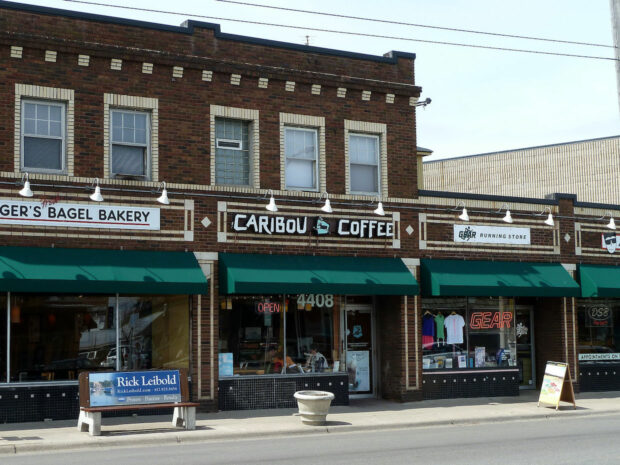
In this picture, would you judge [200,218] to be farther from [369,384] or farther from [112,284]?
[369,384]

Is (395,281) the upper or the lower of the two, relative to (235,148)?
Result: lower

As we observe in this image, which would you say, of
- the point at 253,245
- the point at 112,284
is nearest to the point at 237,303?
the point at 253,245

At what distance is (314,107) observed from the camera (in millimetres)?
20500

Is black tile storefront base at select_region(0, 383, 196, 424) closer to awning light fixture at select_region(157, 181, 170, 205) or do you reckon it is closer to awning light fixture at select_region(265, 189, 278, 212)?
awning light fixture at select_region(157, 181, 170, 205)

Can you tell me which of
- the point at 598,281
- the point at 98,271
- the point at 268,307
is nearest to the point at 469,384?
the point at 598,281

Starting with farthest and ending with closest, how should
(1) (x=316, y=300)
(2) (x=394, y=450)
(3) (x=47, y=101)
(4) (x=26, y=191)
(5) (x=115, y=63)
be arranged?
1. (1) (x=316, y=300)
2. (5) (x=115, y=63)
3. (3) (x=47, y=101)
4. (4) (x=26, y=191)
5. (2) (x=394, y=450)

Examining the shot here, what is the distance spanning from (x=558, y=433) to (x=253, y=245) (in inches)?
308

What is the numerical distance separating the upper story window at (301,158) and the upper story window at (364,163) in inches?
39.9

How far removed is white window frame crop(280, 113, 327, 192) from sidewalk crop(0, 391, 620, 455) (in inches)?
210

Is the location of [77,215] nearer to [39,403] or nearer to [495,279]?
[39,403]

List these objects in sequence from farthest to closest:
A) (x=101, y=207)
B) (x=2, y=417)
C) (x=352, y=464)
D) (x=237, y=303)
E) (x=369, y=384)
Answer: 1. (x=369, y=384)
2. (x=237, y=303)
3. (x=101, y=207)
4. (x=2, y=417)
5. (x=352, y=464)

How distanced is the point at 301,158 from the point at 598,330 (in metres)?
10.4

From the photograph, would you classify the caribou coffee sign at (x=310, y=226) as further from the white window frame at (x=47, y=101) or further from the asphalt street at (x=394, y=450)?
the asphalt street at (x=394, y=450)

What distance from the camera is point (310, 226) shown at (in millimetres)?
19969
